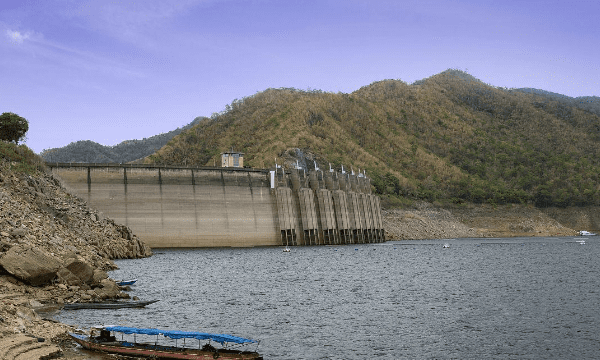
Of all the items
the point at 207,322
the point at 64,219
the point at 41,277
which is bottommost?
the point at 207,322

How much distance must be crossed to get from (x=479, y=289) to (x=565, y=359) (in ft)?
83.6

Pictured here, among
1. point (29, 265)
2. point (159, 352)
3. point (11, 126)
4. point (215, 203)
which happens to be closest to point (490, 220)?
point (215, 203)

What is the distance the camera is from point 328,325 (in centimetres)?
3831

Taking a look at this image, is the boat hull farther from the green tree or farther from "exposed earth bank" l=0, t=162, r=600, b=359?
the green tree

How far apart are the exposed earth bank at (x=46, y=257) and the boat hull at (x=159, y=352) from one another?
125 centimetres

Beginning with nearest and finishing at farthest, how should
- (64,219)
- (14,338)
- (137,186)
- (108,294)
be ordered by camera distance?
1. (14,338)
2. (108,294)
3. (64,219)
4. (137,186)

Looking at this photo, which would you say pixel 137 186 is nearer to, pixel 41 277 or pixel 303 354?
pixel 41 277

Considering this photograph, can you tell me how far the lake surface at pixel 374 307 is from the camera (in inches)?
1302

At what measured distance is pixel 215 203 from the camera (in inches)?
3949

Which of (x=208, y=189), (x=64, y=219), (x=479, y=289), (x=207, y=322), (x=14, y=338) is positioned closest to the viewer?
(x=14, y=338)

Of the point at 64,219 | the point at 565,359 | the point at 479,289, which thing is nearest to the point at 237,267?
the point at 64,219

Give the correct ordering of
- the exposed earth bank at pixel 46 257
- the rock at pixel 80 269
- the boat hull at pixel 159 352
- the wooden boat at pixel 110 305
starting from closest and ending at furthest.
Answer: the boat hull at pixel 159 352 → the exposed earth bank at pixel 46 257 → the wooden boat at pixel 110 305 → the rock at pixel 80 269

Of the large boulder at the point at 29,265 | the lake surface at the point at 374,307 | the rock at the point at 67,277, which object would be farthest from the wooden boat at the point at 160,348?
the rock at the point at 67,277

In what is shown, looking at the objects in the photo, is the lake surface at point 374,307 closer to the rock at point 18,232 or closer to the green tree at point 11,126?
the rock at point 18,232
